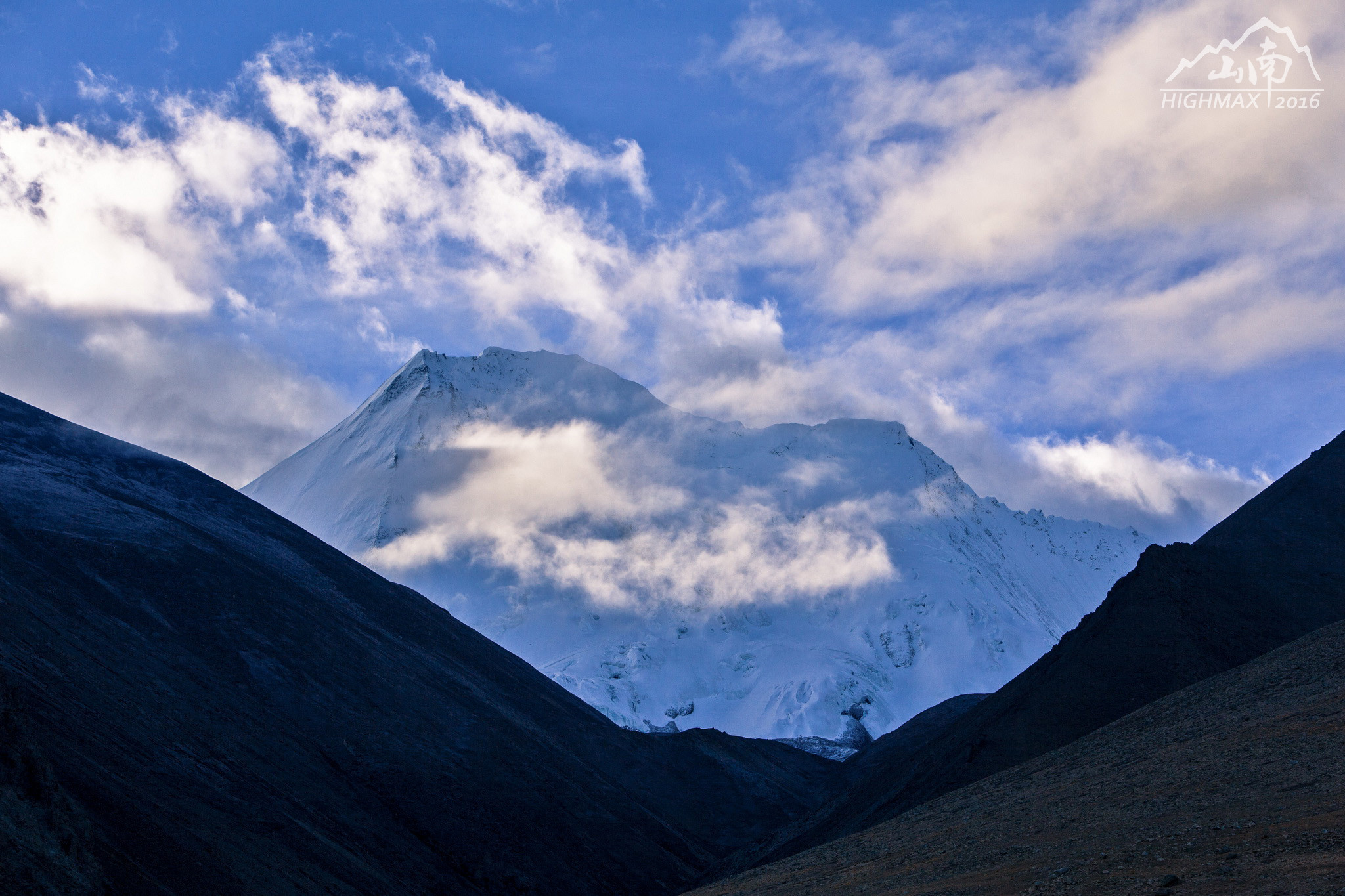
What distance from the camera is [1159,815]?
103ft

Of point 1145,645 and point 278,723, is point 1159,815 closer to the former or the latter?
point 1145,645

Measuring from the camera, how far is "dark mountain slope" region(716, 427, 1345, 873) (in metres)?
58.9

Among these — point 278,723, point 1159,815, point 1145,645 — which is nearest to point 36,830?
point 1159,815

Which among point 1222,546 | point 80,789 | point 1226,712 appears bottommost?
point 80,789

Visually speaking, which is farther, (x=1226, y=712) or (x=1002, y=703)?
(x=1002, y=703)

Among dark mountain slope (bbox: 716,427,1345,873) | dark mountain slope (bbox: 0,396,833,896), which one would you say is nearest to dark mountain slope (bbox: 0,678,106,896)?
dark mountain slope (bbox: 0,396,833,896)

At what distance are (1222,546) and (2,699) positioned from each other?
77.1 meters

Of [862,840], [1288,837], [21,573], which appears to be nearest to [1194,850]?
[1288,837]

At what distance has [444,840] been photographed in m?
66.6

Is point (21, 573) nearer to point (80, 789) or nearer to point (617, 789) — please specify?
point (80, 789)

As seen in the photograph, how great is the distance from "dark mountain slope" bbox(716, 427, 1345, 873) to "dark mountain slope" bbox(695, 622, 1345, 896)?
9413 mm

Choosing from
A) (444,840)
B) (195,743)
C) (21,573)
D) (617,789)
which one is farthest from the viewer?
(617,789)

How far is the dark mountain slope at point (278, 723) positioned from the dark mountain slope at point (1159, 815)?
2252cm

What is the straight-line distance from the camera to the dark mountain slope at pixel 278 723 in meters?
47.9
